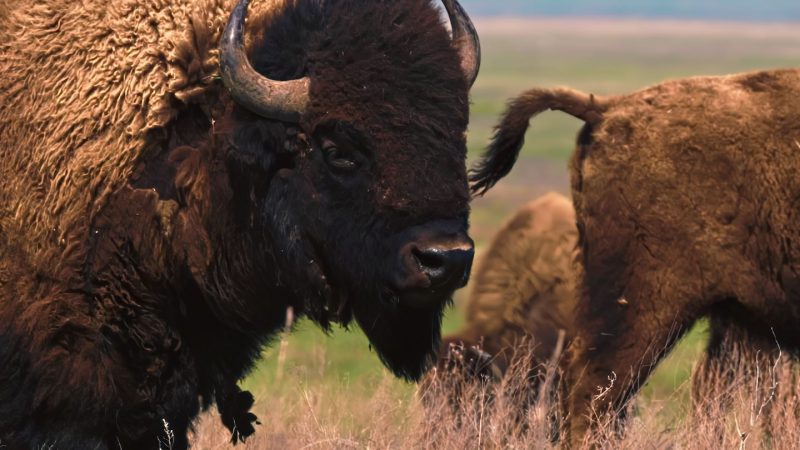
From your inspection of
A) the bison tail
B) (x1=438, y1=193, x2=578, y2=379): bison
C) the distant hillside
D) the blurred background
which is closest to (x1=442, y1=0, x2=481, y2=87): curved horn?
the blurred background

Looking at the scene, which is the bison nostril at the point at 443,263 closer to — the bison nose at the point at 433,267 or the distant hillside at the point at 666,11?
the bison nose at the point at 433,267

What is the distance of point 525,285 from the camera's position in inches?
348

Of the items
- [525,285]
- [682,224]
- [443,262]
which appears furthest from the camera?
[525,285]

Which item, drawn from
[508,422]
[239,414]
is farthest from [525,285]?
[239,414]

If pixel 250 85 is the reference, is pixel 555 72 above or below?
below

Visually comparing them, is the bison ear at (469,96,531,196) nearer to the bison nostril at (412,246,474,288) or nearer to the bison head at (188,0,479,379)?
the bison head at (188,0,479,379)

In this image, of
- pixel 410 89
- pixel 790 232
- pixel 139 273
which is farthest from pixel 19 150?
pixel 790 232

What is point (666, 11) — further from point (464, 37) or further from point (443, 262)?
point (443, 262)

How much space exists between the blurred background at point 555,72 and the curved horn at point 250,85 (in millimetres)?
848

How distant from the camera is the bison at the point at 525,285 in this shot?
852 cm

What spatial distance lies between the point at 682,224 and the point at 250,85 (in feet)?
9.62

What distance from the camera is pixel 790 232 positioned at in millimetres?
6637

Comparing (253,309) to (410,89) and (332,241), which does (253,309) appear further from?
(410,89)

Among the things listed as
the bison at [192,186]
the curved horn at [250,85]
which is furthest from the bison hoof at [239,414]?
the curved horn at [250,85]
